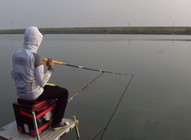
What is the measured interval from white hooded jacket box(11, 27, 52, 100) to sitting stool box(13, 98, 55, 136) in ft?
0.52

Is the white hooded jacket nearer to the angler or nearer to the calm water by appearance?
the angler

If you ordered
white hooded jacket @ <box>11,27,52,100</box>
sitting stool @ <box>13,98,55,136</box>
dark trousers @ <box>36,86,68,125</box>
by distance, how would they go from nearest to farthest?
white hooded jacket @ <box>11,27,52,100</box> < sitting stool @ <box>13,98,55,136</box> < dark trousers @ <box>36,86,68,125</box>

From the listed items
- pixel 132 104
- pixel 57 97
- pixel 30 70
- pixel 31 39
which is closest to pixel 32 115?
pixel 57 97

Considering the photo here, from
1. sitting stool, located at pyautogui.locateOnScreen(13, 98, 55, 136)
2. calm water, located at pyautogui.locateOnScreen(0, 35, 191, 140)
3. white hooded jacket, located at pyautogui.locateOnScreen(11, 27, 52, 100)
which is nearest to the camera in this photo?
white hooded jacket, located at pyautogui.locateOnScreen(11, 27, 52, 100)

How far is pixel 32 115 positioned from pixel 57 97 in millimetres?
605

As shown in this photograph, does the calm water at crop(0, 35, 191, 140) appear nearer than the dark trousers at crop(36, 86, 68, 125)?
No

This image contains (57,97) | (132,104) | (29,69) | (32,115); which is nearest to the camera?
(29,69)

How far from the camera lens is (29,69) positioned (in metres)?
3.79

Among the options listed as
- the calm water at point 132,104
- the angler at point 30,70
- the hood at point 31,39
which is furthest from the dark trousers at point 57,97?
the calm water at point 132,104

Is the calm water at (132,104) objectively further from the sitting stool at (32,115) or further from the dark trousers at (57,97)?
the sitting stool at (32,115)

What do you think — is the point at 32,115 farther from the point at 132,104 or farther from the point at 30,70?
the point at 132,104

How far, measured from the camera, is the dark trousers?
4.21 m

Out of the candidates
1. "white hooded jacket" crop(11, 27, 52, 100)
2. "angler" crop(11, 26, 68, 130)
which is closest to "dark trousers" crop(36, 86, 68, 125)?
"angler" crop(11, 26, 68, 130)

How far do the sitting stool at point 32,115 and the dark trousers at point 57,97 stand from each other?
5.3 inches
